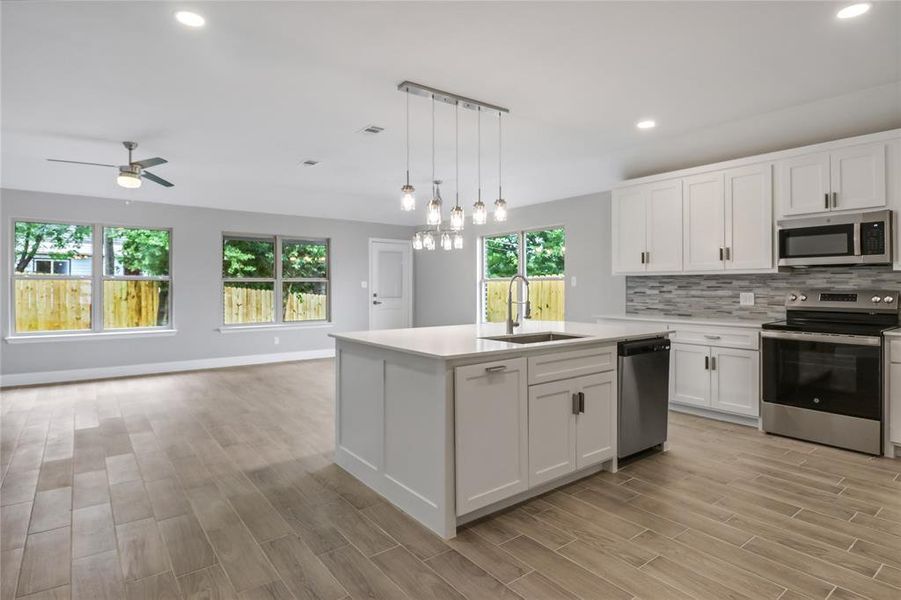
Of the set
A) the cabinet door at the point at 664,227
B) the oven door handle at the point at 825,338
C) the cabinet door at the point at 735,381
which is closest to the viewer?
the oven door handle at the point at 825,338

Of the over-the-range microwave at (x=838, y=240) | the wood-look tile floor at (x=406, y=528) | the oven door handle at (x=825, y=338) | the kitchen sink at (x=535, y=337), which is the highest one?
the over-the-range microwave at (x=838, y=240)

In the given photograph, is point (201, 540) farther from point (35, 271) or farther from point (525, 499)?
point (35, 271)

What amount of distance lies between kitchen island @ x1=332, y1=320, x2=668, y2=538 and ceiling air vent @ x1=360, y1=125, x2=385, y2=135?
6.57ft

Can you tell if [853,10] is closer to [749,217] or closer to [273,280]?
[749,217]

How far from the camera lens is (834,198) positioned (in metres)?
3.80

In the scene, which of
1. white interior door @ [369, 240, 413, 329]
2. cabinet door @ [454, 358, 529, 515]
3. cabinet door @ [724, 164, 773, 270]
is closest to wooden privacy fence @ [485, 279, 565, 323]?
white interior door @ [369, 240, 413, 329]

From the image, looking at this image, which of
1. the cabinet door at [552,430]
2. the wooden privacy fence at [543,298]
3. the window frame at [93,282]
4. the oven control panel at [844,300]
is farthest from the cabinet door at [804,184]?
the window frame at [93,282]

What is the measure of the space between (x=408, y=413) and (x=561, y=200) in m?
4.60

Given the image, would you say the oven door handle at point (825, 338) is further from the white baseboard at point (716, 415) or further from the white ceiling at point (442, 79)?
the white ceiling at point (442, 79)

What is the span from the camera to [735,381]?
4.25 metres

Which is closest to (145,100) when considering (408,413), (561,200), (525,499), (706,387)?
(408,413)

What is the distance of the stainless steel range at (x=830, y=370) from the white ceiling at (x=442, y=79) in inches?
55.8

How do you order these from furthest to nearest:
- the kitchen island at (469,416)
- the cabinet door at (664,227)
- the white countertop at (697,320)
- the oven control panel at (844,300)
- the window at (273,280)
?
the window at (273,280) → the cabinet door at (664,227) → the white countertop at (697,320) → the oven control panel at (844,300) → the kitchen island at (469,416)

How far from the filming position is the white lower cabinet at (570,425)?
2748mm
